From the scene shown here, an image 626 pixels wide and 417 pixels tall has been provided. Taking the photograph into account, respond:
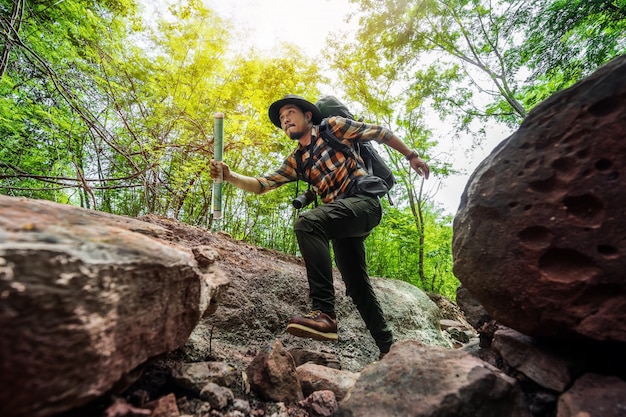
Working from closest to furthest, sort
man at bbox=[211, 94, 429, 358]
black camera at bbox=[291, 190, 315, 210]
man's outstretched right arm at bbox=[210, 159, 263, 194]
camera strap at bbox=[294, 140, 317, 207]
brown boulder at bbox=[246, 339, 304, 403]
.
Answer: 1. brown boulder at bbox=[246, 339, 304, 403]
2. man at bbox=[211, 94, 429, 358]
3. man's outstretched right arm at bbox=[210, 159, 263, 194]
4. black camera at bbox=[291, 190, 315, 210]
5. camera strap at bbox=[294, 140, 317, 207]

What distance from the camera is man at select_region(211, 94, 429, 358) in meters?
2.41

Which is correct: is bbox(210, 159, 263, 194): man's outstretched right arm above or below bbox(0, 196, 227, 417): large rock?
above

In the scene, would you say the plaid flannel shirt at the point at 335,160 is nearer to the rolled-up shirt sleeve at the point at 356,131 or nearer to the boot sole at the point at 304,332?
the rolled-up shirt sleeve at the point at 356,131

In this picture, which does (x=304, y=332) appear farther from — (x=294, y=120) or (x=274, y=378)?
(x=294, y=120)

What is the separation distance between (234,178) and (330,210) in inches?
44.7

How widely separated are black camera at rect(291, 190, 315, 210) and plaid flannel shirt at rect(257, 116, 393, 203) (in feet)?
0.30

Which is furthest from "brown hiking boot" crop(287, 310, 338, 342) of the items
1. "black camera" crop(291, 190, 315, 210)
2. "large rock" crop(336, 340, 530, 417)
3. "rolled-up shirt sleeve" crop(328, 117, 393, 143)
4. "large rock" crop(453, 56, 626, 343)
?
"rolled-up shirt sleeve" crop(328, 117, 393, 143)

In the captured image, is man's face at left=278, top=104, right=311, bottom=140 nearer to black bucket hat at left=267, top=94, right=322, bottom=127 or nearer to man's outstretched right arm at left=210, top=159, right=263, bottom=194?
black bucket hat at left=267, top=94, right=322, bottom=127

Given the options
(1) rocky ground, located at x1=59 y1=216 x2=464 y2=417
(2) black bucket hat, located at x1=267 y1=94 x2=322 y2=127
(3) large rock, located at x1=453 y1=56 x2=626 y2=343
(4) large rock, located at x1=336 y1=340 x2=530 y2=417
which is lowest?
(1) rocky ground, located at x1=59 y1=216 x2=464 y2=417

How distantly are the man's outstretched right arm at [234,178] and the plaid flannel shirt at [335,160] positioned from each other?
610mm

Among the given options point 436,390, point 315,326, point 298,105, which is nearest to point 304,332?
point 315,326

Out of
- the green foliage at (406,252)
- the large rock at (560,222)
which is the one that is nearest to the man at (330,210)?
the large rock at (560,222)

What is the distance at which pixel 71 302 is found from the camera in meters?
0.77

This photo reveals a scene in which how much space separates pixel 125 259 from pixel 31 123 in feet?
21.2
